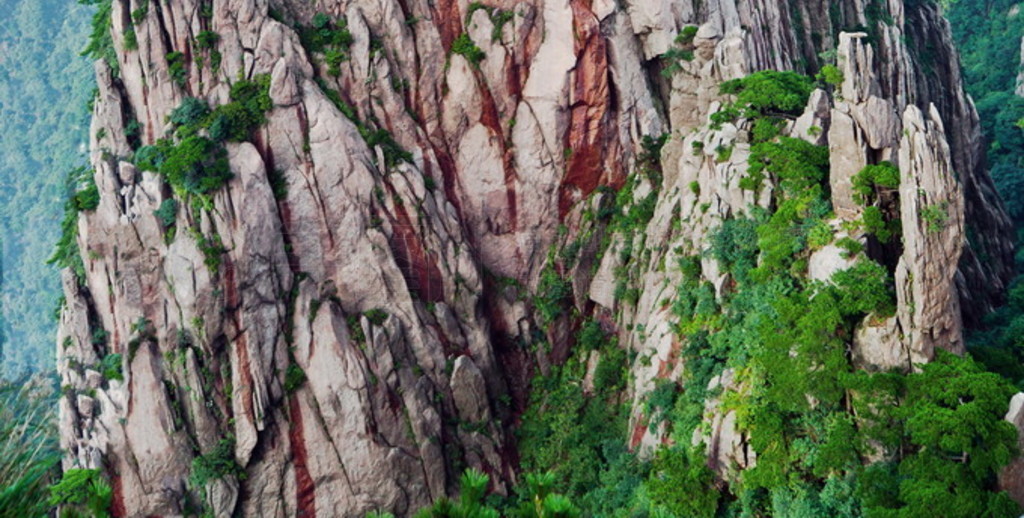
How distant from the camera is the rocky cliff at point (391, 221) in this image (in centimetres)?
3481

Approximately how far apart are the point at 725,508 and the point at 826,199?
10.2 meters

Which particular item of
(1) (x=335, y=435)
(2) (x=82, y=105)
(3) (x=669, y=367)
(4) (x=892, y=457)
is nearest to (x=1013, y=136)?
(3) (x=669, y=367)

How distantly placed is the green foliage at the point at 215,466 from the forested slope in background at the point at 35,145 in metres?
45.4

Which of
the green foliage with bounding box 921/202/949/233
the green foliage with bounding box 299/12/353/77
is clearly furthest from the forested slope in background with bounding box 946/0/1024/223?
the green foliage with bounding box 299/12/353/77

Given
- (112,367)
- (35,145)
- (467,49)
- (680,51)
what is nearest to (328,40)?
(467,49)

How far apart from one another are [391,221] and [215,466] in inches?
452

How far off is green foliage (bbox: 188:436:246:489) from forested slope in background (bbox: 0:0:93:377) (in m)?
45.4

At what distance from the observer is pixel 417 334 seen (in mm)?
37188

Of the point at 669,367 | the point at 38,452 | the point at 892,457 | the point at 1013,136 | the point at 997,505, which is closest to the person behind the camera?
the point at 38,452

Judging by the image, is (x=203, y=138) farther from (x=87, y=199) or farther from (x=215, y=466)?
(x=215, y=466)

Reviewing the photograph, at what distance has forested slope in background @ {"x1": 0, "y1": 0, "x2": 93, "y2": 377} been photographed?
3039 inches

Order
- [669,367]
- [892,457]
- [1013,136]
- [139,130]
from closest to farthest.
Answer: [892,457], [669,367], [139,130], [1013,136]

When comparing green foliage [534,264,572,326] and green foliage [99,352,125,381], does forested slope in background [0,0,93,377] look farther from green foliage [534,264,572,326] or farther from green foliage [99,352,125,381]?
green foliage [534,264,572,326]

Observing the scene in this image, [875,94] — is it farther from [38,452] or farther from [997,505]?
[38,452]
